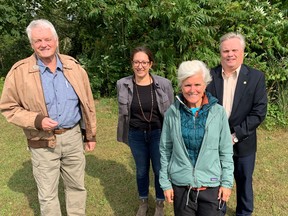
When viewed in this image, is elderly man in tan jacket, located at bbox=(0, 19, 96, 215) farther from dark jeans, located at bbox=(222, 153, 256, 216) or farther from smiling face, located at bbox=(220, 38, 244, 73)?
dark jeans, located at bbox=(222, 153, 256, 216)

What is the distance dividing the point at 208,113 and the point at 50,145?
143cm

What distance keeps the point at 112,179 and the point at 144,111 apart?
173 cm

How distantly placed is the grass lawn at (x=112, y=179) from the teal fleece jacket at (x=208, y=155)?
1508 mm

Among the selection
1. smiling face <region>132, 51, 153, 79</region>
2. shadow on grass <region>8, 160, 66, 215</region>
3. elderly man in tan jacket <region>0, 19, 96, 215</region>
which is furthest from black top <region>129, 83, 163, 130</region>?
shadow on grass <region>8, 160, 66, 215</region>

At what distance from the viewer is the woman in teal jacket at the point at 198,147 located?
2236mm

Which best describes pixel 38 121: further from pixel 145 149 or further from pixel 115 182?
Result: pixel 115 182

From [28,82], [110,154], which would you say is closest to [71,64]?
[28,82]

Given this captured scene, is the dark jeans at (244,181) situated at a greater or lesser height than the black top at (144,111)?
lesser

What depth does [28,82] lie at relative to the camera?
2648mm

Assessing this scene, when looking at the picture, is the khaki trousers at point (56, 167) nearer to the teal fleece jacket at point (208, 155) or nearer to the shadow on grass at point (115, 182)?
the shadow on grass at point (115, 182)

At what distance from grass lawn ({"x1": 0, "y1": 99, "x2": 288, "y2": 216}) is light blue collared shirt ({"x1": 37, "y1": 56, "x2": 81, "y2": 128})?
4.96 feet

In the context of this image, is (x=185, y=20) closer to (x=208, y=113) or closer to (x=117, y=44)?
(x=117, y=44)

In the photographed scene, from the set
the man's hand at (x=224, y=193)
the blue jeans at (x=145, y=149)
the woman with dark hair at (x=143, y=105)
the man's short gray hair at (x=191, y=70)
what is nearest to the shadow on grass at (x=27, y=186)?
the blue jeans at (x=145, y=149)

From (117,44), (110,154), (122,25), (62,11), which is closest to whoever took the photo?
(110,154)
